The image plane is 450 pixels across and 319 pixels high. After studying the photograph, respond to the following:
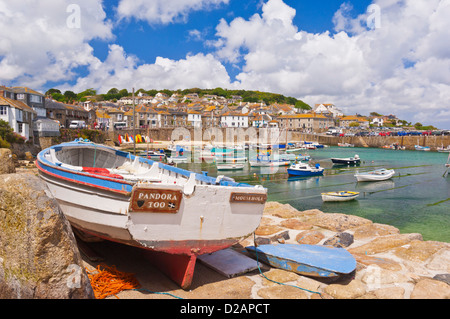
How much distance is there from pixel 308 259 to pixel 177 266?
3.39m

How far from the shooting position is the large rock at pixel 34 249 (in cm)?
512

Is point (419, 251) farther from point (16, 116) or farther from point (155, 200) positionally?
point (16, 116)

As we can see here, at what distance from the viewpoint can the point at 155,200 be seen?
255 inches

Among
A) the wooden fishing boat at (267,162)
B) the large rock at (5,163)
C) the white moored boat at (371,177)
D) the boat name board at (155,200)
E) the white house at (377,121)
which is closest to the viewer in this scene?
the boat name board at (155,200)

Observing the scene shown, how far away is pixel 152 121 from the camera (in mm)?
92312

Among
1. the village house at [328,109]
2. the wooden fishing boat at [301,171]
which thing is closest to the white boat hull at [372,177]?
the wooden fishing boat at [301,171]

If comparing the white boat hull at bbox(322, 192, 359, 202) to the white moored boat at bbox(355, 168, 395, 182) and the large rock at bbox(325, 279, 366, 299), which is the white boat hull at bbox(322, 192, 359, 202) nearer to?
the white moored boat at bbox(355, 168, 395, 182)

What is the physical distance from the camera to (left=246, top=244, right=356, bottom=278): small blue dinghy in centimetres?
751

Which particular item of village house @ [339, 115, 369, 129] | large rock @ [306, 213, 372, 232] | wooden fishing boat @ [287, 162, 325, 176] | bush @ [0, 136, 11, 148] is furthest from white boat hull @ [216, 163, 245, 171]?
village house @ [339, 115, 369, 129]

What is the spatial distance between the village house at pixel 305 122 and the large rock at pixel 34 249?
363 ft

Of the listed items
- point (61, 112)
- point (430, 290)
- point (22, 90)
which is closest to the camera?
point (430, 290)

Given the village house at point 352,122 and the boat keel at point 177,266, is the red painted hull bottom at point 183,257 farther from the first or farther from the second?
the village house at point 352,122

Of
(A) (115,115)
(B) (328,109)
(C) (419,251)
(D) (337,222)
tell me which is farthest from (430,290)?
(B) (328,109)
